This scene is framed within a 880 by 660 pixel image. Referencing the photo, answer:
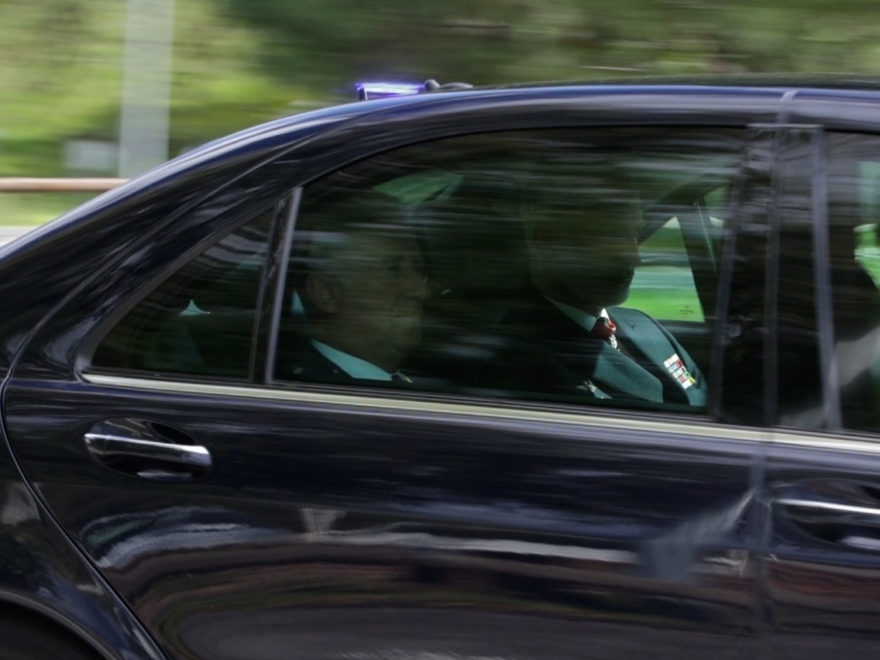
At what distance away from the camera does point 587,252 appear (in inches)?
77.2

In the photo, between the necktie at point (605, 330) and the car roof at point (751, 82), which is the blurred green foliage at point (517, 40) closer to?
the car roof at point (751, 82)

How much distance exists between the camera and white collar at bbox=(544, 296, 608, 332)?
6.36ft

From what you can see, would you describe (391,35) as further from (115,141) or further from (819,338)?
(115,141)

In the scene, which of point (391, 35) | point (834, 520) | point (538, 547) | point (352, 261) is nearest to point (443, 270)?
point (352, 261)

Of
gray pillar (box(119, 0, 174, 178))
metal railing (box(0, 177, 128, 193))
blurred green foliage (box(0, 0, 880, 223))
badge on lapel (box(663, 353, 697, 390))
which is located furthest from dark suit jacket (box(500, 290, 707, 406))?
metal railing (box(0, 177, 128, 193))

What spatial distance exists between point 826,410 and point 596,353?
13.8 inches

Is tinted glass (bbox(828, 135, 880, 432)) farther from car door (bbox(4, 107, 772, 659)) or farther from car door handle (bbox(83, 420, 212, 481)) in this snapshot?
car door handle (bbox(83, 420, 212, 481))

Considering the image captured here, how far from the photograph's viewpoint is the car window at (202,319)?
1.98 m

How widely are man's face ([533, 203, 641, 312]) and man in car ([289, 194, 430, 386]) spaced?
20 cm

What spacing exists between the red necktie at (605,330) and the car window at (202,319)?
532mm

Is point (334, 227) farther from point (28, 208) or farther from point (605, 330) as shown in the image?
point (28, 208)

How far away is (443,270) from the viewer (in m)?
1.97

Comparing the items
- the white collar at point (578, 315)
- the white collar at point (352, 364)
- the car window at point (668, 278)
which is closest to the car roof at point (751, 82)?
the car window at point (668, 278)

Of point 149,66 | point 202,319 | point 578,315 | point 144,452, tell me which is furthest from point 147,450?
point 149,66
